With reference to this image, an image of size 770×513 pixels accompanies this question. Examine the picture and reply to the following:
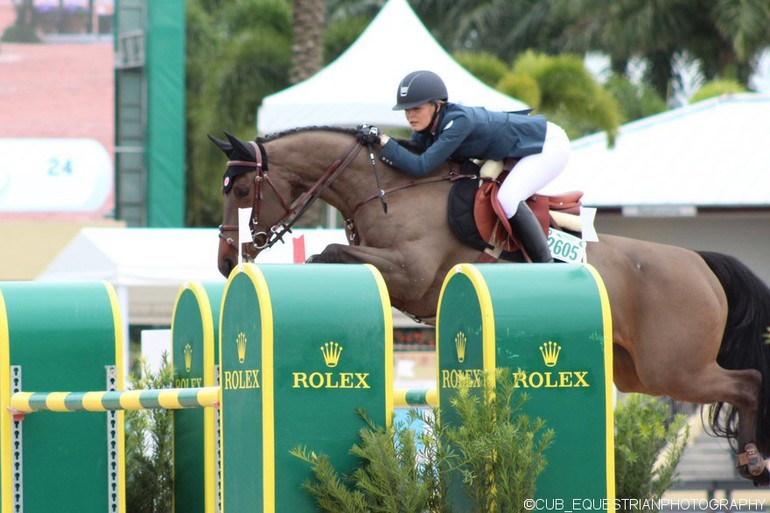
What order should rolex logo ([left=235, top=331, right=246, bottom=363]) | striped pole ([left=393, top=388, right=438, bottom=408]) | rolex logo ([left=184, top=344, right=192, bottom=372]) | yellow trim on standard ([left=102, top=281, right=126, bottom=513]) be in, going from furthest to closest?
rolex logo ([left=184, top=344, right=192, bottom=372]) → yellow trim on standard ([left=102, top=281, right=126, bottom=513]) → striped pole ([left=393, top=388, right=438, bottom=408]) → rolex logo ([left=235, top=331, right=246, bottom=363])

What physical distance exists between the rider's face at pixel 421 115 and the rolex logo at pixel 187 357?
4.57 ft

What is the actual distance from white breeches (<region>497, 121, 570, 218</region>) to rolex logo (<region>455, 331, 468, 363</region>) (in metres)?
1.30

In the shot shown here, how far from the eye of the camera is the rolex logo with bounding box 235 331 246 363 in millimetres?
4137

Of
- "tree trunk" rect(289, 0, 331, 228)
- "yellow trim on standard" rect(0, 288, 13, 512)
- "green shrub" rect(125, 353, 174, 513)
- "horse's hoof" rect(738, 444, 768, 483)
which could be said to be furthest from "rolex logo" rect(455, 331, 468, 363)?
"tree trunk" rect(289, 0, 331, 228)

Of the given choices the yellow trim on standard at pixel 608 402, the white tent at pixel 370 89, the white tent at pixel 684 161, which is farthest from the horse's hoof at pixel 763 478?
the white tent at pixel 684 161

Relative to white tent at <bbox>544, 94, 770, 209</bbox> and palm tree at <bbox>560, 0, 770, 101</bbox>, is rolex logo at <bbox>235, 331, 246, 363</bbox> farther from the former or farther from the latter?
palm tree at <bbox>560, 0, 770, 101</bbox>

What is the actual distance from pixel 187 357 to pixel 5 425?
845 mm

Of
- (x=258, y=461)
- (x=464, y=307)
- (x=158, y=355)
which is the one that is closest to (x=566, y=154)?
(x=464, y=307)

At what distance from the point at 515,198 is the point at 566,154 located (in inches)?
19.2

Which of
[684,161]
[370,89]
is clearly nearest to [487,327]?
[370,89]

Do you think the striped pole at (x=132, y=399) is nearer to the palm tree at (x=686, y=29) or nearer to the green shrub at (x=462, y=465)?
the green shrub at (x=462, y=465)

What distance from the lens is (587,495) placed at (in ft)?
13.1

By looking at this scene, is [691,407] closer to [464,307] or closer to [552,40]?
[464,307]

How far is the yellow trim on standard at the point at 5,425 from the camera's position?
5.17 metres
